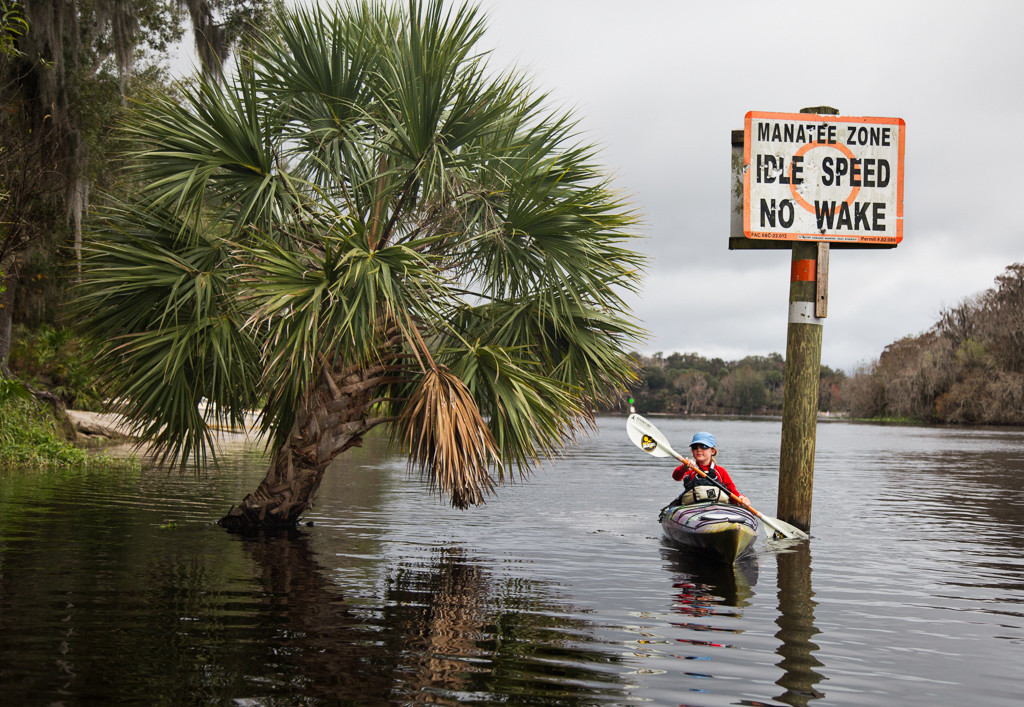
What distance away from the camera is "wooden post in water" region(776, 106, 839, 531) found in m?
11.7

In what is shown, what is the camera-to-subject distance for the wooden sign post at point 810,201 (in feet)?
38.4

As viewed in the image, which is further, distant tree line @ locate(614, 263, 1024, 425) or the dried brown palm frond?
distant tree line @ locate(614, 263, 1024, 425)

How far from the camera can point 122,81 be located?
19.0 metres

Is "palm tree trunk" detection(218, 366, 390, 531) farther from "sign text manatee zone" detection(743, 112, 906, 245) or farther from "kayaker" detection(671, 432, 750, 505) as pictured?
"sign text manatee zone" detection(743, 112, 906, 245)

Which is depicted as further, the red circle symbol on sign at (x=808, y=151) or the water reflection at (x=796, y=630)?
the red circle symbol on sign at (x=808, y=151)

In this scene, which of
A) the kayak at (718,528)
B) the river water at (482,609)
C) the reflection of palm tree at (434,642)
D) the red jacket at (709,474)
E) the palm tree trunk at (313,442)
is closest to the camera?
the reflection of palm tree at (434,642)

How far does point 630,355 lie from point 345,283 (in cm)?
398

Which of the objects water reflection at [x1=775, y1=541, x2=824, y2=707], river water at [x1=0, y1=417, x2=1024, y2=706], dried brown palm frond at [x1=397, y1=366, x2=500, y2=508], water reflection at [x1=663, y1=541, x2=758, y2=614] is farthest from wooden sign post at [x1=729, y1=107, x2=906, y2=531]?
dried brown palm frond at [x1=397, y1=366, x2=500, y2=508]

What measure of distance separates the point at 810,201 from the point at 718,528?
433cm

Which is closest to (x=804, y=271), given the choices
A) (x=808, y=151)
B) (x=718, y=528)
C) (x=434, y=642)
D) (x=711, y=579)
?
(x=808, y=151)

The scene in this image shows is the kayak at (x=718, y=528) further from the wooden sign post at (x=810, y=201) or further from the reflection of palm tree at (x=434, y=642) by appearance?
the reflection of palm tree at (x=434, y=642)

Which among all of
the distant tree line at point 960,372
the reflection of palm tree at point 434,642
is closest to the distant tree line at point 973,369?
the distant tree line at point 960,372

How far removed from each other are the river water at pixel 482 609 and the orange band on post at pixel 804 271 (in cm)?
361

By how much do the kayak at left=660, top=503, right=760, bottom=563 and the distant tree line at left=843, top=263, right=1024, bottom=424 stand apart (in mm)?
75559
